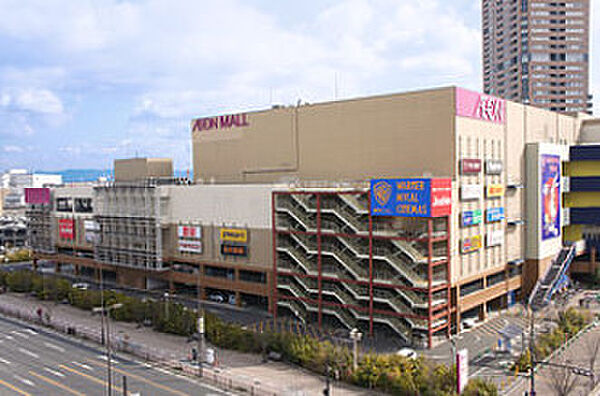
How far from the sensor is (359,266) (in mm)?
60156

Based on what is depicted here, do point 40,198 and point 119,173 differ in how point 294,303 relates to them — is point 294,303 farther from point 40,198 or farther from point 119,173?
point 40,198

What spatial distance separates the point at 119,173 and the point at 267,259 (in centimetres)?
4421

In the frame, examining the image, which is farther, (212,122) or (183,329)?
(212,122)

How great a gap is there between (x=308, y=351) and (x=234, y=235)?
92.9 ft

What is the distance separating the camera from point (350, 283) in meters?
60.3

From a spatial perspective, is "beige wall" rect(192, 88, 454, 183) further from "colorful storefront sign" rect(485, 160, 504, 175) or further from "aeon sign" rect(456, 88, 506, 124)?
"colorful storefront sign" rect(485, 160, 504, 175)

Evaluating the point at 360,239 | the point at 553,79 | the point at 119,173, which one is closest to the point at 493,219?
the point at 360,239

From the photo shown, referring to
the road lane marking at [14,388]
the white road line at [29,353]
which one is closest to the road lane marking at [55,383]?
the road lane marking at [14,388]

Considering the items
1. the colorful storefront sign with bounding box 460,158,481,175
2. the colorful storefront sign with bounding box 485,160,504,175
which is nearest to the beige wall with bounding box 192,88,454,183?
the colorful storefront sign with bounding box 460,158,481,175

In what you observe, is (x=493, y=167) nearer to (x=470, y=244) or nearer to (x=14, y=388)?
(x=470, y=244)

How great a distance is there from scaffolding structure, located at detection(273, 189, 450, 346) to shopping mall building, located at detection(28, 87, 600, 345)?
0.53 ft

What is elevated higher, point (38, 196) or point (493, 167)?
point (493, 167)

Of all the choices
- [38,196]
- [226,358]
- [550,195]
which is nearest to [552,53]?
[550,195]

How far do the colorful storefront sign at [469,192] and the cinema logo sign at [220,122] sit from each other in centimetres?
3629
